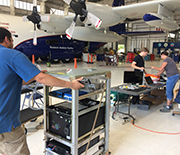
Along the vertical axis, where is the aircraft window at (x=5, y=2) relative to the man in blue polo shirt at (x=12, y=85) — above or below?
above

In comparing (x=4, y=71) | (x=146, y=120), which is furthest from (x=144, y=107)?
(x=4, y=71)

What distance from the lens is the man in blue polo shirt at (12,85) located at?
1.29 metres

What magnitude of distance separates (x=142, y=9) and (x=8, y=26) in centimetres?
734

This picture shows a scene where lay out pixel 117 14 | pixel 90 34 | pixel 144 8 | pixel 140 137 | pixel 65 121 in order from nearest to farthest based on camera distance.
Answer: pixel 65 121 < pixel 140 137 < pixel 144 8 < pixel 117 14 < pixel 90 34

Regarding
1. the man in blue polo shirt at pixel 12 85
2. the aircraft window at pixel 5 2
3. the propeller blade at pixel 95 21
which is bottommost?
the man in blue polo shirt at pixel 12 85

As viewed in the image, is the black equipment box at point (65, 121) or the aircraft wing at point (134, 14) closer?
the black equipment box at point (65, 121)

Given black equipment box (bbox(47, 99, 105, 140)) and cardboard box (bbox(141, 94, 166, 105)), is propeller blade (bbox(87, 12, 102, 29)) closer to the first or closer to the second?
black equipment box (bbox(47, 99, 105, 140))

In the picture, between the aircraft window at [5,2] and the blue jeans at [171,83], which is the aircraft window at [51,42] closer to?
the blue jeans at [171,83]

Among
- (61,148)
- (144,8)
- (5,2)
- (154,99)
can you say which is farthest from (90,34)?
(5,2)

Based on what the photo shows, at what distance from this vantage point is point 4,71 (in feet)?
4.23

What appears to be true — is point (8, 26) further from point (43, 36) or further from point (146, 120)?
point (146, 120)

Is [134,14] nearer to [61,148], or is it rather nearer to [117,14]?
[117,14]

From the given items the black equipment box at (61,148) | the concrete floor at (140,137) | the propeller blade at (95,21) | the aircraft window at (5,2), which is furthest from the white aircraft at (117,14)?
the aircraft window at (5,2)

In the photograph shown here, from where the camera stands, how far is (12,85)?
1.37 m
